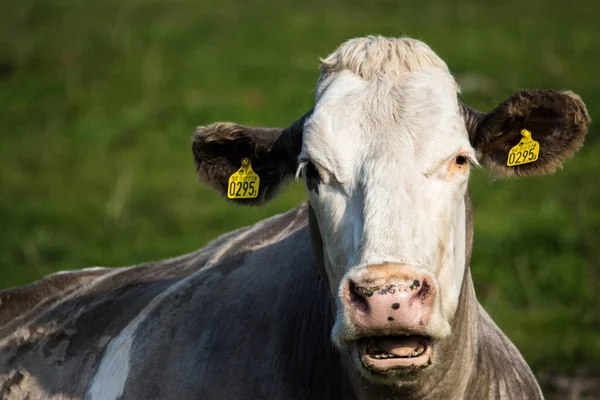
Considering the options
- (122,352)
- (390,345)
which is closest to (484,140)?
(390,345)

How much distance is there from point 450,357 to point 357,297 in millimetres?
1013

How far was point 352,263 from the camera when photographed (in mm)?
4695

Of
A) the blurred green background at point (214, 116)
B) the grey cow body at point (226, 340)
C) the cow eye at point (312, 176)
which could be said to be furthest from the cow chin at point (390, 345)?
the blurred green background at point (214, 116)

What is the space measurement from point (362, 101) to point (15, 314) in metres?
3.61

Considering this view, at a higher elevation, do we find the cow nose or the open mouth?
the cow nose

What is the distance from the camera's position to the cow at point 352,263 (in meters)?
4.60

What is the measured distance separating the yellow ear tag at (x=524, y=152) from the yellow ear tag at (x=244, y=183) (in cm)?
130

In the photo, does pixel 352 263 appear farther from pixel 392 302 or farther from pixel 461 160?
pixel 461 160

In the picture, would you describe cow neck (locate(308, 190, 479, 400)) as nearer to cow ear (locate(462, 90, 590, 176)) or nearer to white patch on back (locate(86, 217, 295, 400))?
cow ear (locate(462, 90, 590, 176))

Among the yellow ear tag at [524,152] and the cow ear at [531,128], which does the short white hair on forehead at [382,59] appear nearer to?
the cow ear at [531,128]

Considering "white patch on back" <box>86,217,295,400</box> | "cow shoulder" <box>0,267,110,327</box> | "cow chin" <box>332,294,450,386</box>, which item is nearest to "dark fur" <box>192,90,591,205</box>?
"white patch on back" <box>86,217,295,400</box>

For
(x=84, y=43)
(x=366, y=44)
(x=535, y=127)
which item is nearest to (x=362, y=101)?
(x=366, y=44)

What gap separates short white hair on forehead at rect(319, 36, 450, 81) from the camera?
17.5ft

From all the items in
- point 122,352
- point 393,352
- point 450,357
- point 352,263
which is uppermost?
point 352,263
